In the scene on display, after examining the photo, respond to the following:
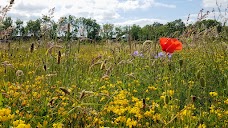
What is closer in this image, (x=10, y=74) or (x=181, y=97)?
(x=181, y=97)

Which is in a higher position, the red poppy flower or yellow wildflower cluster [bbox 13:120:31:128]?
the red poppy flower

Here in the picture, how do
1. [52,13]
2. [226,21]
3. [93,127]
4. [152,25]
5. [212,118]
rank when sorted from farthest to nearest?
[152,25] < [226,21] < [52,13] < [212,118] < [93,127]

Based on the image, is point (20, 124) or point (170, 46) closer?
point (20, 124)

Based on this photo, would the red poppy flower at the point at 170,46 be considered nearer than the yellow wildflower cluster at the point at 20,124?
No

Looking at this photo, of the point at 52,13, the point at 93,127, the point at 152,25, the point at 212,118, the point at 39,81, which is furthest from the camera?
the point at 152,25

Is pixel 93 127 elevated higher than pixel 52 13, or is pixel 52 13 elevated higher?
pixel 52 13

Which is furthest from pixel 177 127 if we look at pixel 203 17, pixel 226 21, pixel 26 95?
pixel 226 21

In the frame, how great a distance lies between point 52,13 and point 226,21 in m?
2.40

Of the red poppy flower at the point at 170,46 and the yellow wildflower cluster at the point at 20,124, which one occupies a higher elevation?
the red poppy flower at the point at 170,46

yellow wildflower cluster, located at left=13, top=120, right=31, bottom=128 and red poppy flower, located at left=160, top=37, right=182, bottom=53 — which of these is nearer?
yellow wildflower cluster, located at left=13, top=120, right=31, bottom=128

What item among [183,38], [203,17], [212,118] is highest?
[203,17]

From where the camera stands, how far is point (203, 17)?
4.23m

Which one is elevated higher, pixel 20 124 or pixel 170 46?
pixel 170 46

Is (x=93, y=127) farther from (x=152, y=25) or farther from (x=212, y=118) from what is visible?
(x=152, y=25)
